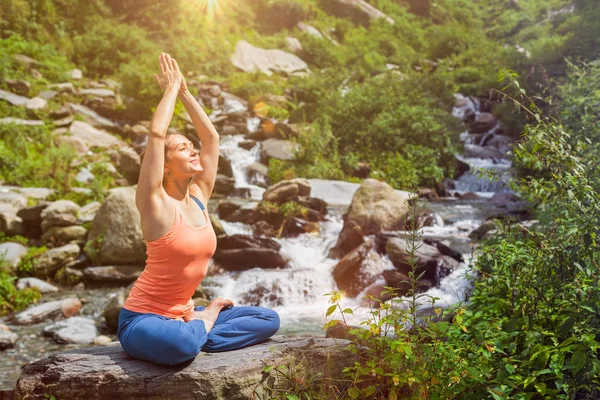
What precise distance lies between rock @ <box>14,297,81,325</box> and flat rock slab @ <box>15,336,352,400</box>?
13.9ft

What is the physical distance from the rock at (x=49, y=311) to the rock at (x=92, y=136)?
713 cm

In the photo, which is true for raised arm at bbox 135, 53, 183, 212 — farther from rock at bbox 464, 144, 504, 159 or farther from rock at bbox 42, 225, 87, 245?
rock at bbox 464, 144, 504, 159

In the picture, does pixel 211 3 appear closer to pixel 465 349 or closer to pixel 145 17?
pixel 145 17

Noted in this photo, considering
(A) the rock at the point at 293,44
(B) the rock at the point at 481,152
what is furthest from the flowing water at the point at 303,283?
(A) the rock at the point at 293,44

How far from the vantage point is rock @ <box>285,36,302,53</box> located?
25917 millimetres

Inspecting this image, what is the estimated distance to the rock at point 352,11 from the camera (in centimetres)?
3073

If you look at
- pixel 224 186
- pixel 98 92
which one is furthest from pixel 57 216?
pixel 98 92

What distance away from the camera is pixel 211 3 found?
24.7 meters

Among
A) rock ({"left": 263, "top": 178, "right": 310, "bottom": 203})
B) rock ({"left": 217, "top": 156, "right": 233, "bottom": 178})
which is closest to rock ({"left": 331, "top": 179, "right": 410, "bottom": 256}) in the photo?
rock ({"left": 263, "top": 178, "right": 310, "bottom": 203})

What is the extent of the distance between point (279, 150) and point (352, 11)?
19.3 metres

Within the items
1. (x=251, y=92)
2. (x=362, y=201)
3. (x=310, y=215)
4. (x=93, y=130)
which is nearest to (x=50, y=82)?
(x=93, y=130)

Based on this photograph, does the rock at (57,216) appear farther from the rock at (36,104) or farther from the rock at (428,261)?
the rock at (36,104)

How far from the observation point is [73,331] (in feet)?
20.7

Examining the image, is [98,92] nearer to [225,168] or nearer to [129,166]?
[129,166]
